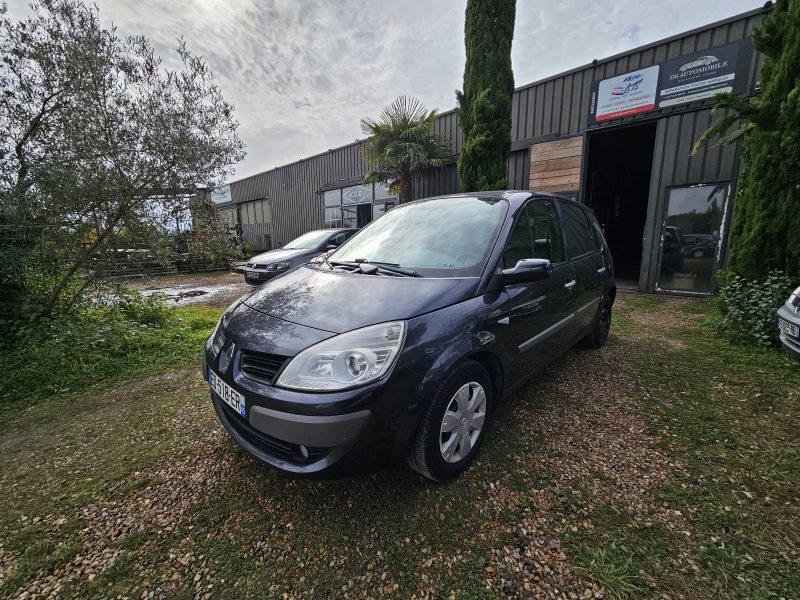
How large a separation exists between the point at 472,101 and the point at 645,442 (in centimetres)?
755

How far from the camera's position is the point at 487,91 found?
23.9 ft

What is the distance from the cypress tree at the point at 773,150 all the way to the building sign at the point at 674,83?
1825 mm

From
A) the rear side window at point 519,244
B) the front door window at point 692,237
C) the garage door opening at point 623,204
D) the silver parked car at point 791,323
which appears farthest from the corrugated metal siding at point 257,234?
the silver parked car at point 791,323

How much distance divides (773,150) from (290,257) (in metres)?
7.40

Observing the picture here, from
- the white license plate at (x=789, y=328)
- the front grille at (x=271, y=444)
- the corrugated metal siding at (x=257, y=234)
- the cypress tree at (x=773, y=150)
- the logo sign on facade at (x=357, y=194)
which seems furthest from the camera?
the corrugated metal siding at (x=257, y=234)

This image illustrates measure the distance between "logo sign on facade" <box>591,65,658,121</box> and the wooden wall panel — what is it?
647mm

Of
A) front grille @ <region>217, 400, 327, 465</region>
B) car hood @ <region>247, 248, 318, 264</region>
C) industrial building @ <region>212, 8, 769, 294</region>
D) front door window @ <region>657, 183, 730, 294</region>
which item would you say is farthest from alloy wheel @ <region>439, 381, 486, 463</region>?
front door window @ <region>657, 183, 730, 294</region>

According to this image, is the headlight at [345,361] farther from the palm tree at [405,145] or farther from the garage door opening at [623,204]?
the garage door opening at [623,204]

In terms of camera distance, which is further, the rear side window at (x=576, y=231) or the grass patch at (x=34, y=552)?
the rear side window at (x=576, y=231)

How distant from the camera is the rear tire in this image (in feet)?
12.7

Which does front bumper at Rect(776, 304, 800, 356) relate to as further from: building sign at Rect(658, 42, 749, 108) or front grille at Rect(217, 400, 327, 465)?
building sign at Rect(658, 42, 749, 108)

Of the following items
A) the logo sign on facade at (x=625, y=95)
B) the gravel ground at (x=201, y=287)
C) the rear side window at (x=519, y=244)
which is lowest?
the gravel ground at (x=201, y=287)

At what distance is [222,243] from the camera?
520cm

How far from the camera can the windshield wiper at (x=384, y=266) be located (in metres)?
2.16
